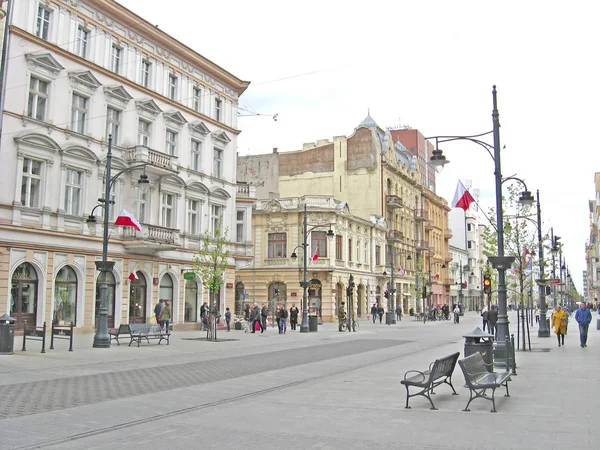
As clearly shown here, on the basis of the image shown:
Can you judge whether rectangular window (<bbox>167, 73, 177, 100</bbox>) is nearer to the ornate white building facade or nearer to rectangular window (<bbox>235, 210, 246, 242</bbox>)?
the ornate white building facade

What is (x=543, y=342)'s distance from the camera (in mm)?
26391

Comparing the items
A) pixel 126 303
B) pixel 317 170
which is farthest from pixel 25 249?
pixel 317 170

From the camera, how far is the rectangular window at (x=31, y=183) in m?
25.8

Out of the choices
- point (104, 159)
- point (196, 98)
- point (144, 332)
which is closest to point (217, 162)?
point (196, 98)

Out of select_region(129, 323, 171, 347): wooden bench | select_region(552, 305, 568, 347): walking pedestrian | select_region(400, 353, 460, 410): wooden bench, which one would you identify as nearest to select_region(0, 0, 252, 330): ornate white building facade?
select_region(129, 323, 171, 347): wooden bench

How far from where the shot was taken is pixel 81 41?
2884cm

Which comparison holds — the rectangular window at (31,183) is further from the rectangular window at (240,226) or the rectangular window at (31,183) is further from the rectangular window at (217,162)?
the rectangular window at (240,226)

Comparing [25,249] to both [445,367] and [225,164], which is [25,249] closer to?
[225,164]

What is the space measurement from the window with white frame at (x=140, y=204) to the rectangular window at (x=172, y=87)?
609 cm

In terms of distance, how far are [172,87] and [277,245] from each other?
2152 centimetres

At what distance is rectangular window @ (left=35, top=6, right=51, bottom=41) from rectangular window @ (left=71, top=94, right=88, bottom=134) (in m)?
2.95

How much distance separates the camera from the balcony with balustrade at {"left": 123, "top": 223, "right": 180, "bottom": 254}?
101 feet

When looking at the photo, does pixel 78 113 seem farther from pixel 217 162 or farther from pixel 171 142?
pixel 217 162

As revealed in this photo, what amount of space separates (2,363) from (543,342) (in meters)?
20.6
